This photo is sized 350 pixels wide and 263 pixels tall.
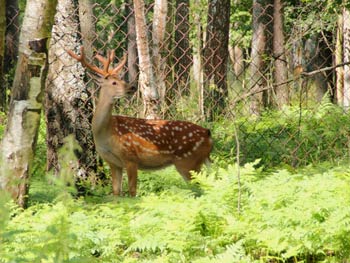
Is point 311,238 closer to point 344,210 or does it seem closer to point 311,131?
point 344,210

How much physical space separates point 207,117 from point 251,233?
5.98 metres

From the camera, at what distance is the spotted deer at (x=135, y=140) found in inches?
407

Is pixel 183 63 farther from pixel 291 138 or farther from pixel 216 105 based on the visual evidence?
pixel 291 138

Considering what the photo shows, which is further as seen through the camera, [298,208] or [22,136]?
[22,136]

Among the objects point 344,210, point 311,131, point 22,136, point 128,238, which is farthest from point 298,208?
point 311,131

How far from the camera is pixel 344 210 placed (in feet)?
21.7

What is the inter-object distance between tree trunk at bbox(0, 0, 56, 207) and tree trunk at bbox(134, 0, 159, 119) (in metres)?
5.06

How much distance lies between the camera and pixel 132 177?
10188 mm

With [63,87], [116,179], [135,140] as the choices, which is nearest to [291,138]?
[135,140]

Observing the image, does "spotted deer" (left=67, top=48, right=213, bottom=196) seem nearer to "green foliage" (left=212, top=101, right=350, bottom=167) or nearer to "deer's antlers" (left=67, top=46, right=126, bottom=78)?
"deer's antlers" (left=67, top=46, right=126, bottom=78)

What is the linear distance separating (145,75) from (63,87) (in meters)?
3.27

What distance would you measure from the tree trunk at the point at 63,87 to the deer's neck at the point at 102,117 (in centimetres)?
31

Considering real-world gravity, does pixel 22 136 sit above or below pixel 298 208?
above

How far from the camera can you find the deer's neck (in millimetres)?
10289
